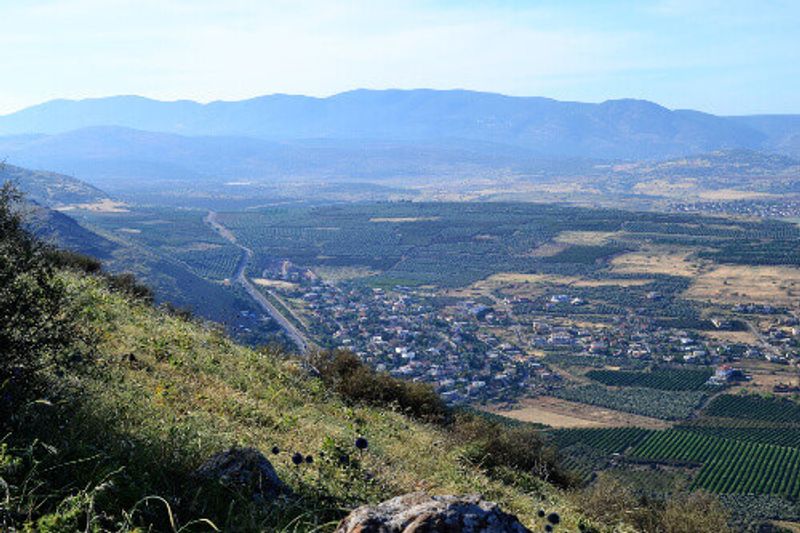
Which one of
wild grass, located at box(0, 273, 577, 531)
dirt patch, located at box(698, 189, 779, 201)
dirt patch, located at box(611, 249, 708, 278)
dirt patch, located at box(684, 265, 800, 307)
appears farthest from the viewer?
dirt patch, located at box(698, 189, 779, 201)

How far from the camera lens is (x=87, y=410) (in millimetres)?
4895

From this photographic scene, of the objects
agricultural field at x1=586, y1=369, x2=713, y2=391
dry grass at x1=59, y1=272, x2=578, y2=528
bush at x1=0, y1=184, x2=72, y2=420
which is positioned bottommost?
agricultural field at x1=586, y1=369, x2=713, y2=391

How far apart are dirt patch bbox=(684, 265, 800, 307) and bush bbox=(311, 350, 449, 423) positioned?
5590 cm

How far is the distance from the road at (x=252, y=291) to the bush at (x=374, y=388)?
Result: 39.6ft

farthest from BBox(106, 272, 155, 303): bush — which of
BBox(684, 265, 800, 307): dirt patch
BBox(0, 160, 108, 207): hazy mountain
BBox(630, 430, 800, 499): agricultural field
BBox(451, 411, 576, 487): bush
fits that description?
BBox(0, 160, 108, 207): hazy mountain

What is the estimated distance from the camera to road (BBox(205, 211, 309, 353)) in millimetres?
43144

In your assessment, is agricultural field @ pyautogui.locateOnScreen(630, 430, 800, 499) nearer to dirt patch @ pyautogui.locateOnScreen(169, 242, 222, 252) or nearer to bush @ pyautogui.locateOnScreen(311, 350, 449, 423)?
bush @ pyautogui.locateOnScreen(311, 350, 449, 423)

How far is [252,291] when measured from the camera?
193 ft

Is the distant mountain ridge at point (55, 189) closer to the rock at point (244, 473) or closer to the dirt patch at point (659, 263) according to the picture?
the dirt patch at point (659, 263)

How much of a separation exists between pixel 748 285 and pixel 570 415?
40705 millimetres

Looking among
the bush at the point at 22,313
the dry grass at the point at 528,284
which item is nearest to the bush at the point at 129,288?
the bush at the point at 22,313

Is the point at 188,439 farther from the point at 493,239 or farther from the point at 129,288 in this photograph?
the point at 493,239

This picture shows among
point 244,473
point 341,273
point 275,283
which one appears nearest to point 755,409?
point 244,473

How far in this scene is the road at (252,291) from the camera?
4314 centimetres
